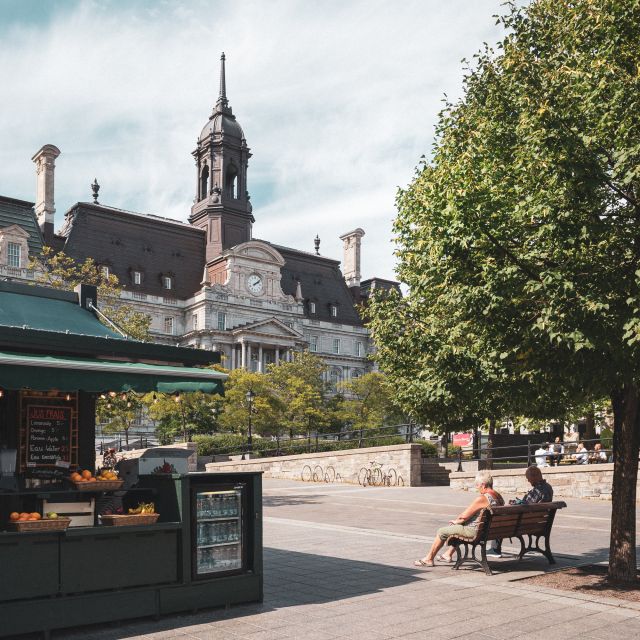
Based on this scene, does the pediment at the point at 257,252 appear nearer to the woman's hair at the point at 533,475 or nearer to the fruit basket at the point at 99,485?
the woman's hair at the point at 533,475

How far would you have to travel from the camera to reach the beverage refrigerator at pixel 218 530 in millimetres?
9195

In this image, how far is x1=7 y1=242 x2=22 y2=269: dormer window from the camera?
73875 mm

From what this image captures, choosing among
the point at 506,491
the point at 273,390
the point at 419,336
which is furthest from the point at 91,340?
the point at 273,390

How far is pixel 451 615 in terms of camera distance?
8.82 m

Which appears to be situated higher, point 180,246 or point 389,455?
point 180,246

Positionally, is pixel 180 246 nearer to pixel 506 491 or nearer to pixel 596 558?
pixel 506 491

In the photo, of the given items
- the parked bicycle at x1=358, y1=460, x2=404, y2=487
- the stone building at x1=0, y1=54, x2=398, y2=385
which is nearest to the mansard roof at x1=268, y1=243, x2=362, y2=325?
the stone building at x1=0, y1=54, x2=398, y2=385

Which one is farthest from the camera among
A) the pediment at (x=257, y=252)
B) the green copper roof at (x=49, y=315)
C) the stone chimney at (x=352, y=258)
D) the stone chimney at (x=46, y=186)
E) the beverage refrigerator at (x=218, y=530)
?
the stone chimney at (x=352, y=258)

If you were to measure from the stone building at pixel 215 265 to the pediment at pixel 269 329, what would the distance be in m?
0.12

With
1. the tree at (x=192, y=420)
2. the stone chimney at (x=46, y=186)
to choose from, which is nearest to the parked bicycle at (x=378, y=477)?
the tree at (x=192, y=420)

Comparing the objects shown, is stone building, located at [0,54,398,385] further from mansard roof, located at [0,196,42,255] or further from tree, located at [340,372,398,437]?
tree, located at [340,372,398,437]

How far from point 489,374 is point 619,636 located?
4.19 m

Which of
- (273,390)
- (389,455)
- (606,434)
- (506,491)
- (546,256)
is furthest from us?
(273,390)

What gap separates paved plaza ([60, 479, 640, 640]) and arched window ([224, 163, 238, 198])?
83636mm
